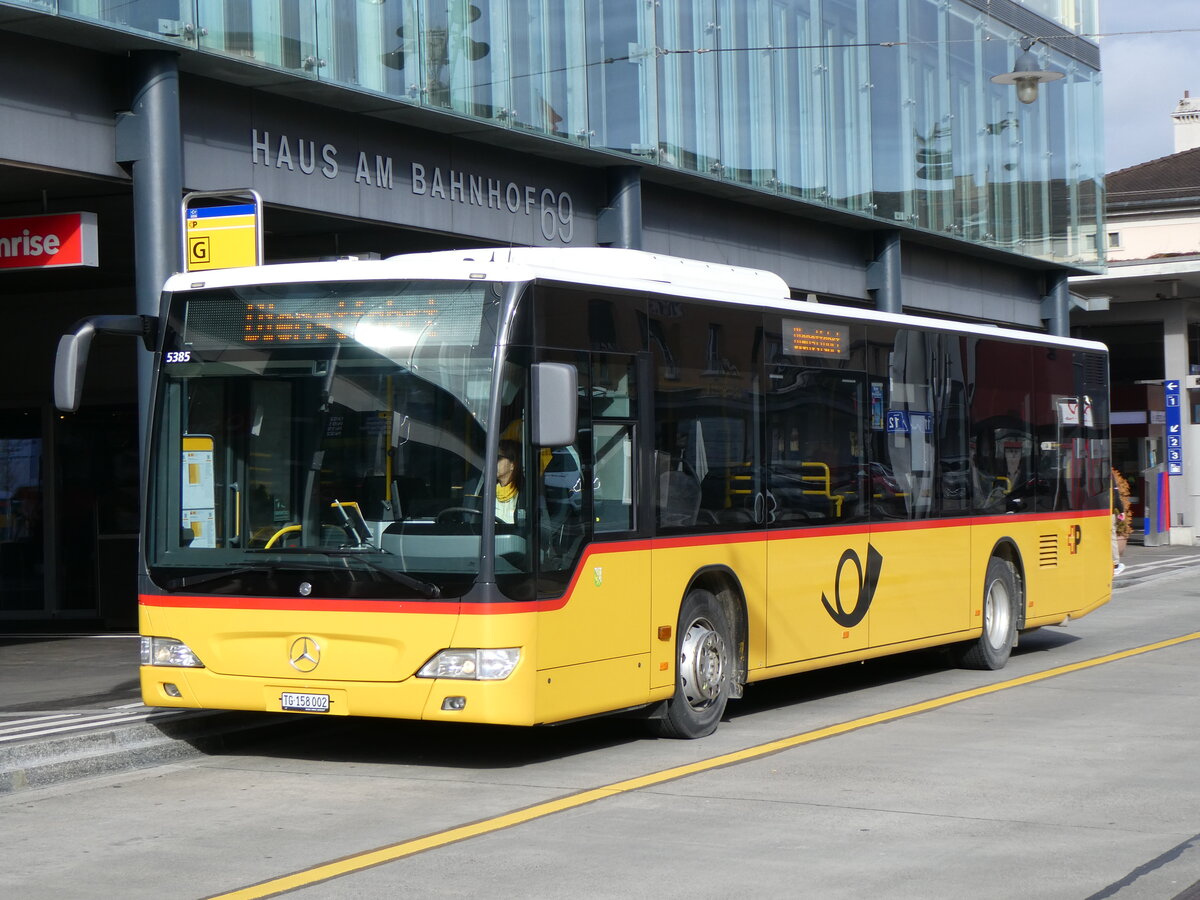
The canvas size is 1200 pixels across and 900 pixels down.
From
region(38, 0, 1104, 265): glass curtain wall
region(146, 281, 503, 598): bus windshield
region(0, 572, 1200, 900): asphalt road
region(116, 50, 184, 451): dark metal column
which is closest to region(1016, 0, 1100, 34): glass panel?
region(38, 0, 1104, 265): glass curtain wall

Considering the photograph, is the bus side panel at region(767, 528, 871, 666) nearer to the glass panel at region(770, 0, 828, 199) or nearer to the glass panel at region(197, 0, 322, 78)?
the glass panel at region(197, 0, 322, 78)

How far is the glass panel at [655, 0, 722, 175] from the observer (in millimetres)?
21234

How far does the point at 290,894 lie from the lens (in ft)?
21.7

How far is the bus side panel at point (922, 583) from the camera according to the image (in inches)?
516

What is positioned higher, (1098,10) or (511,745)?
(1098,10)

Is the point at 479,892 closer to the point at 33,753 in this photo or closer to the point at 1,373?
the point at 33,753

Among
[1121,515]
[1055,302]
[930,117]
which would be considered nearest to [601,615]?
[930,117]

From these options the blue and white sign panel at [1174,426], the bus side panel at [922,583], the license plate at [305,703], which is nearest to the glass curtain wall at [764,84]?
the license plate at [305,703]

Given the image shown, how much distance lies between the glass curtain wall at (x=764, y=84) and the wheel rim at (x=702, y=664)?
6.94 meters

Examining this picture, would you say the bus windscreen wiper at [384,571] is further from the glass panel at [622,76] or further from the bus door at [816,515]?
the glass panel at [622,76]

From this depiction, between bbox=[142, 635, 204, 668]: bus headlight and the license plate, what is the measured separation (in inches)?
25.1

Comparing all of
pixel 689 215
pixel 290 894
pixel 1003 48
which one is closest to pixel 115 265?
pixel 689 215

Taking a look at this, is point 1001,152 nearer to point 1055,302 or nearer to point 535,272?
point 1055,302

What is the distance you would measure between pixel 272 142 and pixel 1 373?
24.5 ft
